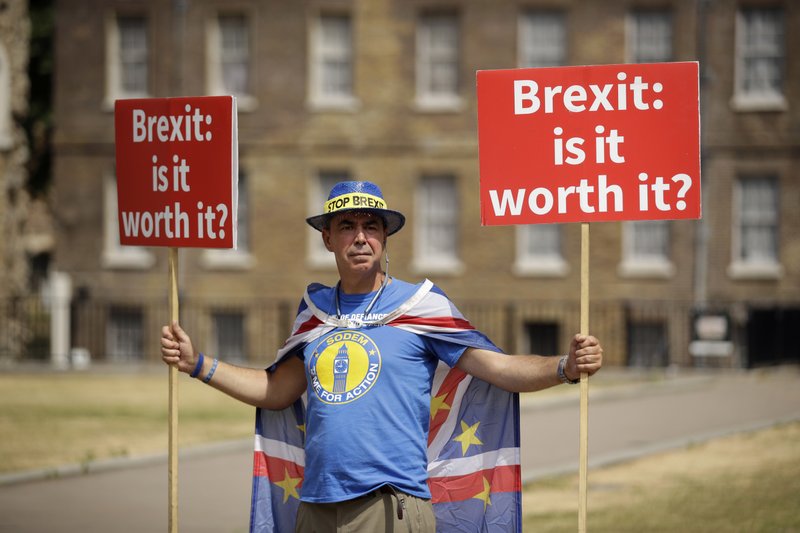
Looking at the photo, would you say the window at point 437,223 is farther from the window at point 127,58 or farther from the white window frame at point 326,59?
the window at point 127,58

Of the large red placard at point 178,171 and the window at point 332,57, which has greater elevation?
the window at point 332,57

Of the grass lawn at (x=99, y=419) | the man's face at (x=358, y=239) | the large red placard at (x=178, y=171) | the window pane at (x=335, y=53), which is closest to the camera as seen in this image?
the man's face at (x=358, y=239)

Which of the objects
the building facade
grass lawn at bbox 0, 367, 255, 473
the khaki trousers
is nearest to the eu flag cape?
the khaki trousers

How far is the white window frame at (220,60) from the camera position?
30.8 meters

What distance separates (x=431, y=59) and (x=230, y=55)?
466 cm

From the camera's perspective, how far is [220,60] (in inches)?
1222

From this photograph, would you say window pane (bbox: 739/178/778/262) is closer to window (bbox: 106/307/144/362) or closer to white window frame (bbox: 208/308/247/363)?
white window frame (bbox: 208/308/247/363)

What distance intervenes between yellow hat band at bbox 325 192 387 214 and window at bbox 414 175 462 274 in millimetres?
24253

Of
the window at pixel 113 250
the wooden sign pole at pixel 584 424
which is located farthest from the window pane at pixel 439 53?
the wooden sign pole at pixel 584 424

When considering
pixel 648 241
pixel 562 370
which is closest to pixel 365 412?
pixel 562 370

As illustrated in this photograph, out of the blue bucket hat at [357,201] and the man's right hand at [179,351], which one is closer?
the blue bucket hat at [357,201]

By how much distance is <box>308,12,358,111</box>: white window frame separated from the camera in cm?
3048

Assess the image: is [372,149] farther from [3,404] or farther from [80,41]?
[3,404]

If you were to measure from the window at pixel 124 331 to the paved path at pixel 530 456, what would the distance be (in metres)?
12.6
